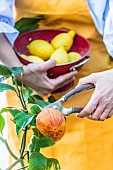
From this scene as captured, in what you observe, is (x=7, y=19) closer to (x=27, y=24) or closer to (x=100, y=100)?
(x=27, y=24)

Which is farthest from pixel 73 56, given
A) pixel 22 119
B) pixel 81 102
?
pixel 22 119

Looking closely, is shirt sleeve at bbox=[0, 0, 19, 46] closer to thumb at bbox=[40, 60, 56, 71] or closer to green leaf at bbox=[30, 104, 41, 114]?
thumb at bbox=[40, 60, 56, 71]

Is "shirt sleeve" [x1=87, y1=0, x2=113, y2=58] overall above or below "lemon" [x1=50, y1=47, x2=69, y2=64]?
above

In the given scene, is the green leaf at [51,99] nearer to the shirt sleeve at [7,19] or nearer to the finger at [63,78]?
the finger at [63,78]

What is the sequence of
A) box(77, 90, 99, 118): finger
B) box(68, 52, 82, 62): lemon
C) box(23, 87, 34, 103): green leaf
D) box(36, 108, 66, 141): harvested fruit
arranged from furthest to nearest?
box(68, 52, 82, 62): lemon → box(23, 87, 34, 103): green leaf → box(77, 90, 99, 118): finger → box(36, 108, 66, 141): harvested fruit

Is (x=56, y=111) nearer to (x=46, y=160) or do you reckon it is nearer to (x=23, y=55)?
(x=46, y=160)

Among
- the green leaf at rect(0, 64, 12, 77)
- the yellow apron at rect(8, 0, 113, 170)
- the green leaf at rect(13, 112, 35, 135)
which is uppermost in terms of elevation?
the green leaf at rect(0, 64, 12, 77)

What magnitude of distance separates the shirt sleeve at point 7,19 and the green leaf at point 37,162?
44 cm

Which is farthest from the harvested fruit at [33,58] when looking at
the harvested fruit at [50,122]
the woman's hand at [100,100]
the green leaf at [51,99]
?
the harvested fruit at [50,122]

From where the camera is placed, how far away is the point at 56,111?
3.11 feet

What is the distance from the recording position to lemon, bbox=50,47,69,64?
1.25 metres

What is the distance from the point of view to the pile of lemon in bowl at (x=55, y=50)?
1.26 meters

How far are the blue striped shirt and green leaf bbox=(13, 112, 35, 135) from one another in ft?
1.17

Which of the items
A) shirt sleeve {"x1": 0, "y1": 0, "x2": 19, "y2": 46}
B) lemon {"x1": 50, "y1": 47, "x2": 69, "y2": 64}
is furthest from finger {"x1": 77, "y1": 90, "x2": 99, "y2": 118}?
shirt sleeve {"x1": 0, "y1": 0, "x2": 19, "y2": 46}
